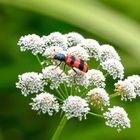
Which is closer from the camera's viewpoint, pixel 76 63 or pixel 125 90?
pixel 76 63

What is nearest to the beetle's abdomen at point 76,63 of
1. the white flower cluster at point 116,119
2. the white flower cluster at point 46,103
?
the white flower cluster at point 46,103

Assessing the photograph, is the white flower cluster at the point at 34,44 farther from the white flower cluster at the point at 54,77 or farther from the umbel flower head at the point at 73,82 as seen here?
the white flower cluster at the point at 54,77

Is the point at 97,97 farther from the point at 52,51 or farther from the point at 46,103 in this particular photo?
the point at 52,51

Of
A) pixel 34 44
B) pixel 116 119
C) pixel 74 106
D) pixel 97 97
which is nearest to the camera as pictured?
pixel 74 106

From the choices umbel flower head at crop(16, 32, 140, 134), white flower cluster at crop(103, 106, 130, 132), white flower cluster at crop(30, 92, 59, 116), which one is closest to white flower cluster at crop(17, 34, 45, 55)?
umbel flower head at crop(16, 32, 140, 134)

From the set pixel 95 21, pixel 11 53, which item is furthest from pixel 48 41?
pixel 11 53

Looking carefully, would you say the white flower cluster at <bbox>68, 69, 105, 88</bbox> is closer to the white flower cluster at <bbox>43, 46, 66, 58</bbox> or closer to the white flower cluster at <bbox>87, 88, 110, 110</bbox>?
the white flower cluster at <bbox>87, 88, 110, 110</bbox>

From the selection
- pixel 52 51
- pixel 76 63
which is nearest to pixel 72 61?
pixel 76 63
